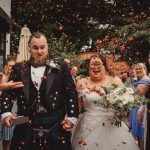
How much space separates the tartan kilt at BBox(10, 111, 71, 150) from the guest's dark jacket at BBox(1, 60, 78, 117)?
0.09m

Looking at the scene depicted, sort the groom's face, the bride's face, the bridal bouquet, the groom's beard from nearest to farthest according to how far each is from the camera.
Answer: the groom's face
the groom's beard
the bridal bouquet
the bride's face

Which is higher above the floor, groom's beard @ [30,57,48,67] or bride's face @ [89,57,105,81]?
groom's beard @ [30,57,48,67]

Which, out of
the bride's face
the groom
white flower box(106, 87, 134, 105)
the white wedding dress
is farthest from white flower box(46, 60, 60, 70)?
the white wedding dress

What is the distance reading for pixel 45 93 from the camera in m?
5.52

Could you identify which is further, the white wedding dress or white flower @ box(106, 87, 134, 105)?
the white wedding dress

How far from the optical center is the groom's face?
545 cm

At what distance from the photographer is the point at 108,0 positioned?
70.6 ft

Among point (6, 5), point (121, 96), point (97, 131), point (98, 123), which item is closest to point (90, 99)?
point (98, 123)

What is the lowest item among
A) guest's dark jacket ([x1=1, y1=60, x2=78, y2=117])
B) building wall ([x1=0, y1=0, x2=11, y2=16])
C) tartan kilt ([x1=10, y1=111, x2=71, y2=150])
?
tartan kilt ([x1=10, y1=111, x2=71, y2=150])

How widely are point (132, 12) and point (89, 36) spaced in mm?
1977

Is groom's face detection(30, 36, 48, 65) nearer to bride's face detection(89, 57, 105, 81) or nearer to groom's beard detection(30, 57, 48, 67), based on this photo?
groom's beard detection(30, 57, 48, 67)

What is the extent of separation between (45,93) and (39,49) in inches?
19.0

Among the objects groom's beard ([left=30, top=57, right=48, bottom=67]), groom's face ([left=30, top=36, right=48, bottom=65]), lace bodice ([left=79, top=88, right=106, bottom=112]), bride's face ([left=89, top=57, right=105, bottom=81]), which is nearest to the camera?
groom's face ([left=30, top=36, right=48, bottom=65])

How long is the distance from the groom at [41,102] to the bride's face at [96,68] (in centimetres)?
207
